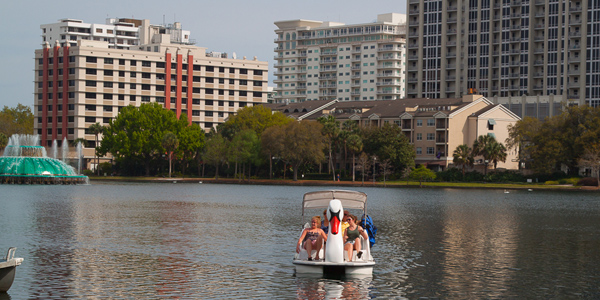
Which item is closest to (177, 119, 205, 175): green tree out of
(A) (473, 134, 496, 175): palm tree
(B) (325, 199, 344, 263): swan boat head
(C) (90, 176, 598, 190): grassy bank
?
(C) (90, 176, 598, 190): grassy bank

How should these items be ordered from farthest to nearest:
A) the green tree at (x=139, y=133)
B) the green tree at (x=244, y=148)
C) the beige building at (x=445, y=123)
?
the green tree at (x=139, y=133) < the beige building at (x=445, y=123) < the green tree at (x=244, y=148)

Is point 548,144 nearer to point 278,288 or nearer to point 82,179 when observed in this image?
point 82,179

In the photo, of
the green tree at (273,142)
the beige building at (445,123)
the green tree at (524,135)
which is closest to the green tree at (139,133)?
the green tree at (273,142)

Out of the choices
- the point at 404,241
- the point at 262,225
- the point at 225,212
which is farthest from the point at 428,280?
the point at 225,212

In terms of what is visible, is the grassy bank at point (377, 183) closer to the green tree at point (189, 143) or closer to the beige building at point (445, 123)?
the green tree at point (189, 143)

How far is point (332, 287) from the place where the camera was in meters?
30.5

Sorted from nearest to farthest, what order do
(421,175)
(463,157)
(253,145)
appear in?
(421,175), (463,157), (253,145)

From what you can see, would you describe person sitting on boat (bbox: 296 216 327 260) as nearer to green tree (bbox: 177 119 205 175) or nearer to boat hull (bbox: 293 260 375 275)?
boat hull (bbox: 293 260 375 275)

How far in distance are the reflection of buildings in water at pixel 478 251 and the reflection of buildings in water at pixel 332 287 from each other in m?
3.49

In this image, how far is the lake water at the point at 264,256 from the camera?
99.0ft

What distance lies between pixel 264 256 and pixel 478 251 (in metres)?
12.4

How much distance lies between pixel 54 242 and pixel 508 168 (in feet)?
472

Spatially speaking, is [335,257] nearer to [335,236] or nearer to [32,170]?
[335,236]

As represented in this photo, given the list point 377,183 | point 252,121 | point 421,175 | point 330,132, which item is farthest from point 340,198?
point 252,121
